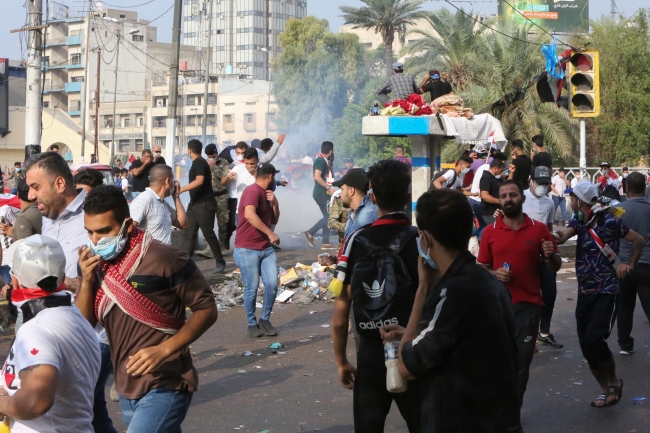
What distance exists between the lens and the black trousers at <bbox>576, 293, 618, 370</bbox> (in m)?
6.49

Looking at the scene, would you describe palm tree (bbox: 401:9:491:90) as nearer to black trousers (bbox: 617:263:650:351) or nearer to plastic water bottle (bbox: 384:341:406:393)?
black trousers (bbox: 617:263:650:351)

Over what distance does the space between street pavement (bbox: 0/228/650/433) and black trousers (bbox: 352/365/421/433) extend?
5.97 ft

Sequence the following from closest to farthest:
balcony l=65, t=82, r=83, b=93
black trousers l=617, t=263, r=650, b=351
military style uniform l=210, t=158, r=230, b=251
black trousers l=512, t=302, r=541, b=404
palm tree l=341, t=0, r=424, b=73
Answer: black trousers l=512, t=302, r=541, b=404, black trousers l=617, t=263, r=650, b=351, military style uniform l=210, t=158, r=230, b=251, palm tree l=341, t=0, r=424, b=73, balcony l=65, t=82, r=83, b=93

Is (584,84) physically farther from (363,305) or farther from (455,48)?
(455,48)

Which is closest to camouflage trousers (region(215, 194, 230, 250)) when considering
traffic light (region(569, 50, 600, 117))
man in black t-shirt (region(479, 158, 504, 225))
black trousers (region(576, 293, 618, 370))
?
man in black t-shirt (region(479, 158, 504, 225))

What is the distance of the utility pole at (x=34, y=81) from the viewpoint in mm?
19344

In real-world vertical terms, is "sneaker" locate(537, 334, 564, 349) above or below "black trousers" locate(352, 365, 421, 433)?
below

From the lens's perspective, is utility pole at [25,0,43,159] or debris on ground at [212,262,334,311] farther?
utility pole at [25,0,43,159]

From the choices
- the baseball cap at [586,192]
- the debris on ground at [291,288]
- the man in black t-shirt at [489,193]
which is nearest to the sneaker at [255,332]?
the debris on ground at [291,288]

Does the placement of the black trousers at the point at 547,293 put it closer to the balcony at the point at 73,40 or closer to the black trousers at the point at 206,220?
the black trousers at the point at 206,220

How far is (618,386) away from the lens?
6.52m

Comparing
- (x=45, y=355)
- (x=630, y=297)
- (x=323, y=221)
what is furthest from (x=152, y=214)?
(x=323, y=221)

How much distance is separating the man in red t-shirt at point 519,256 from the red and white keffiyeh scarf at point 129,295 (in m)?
2.82

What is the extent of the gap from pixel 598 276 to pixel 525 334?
1300 millimetres
